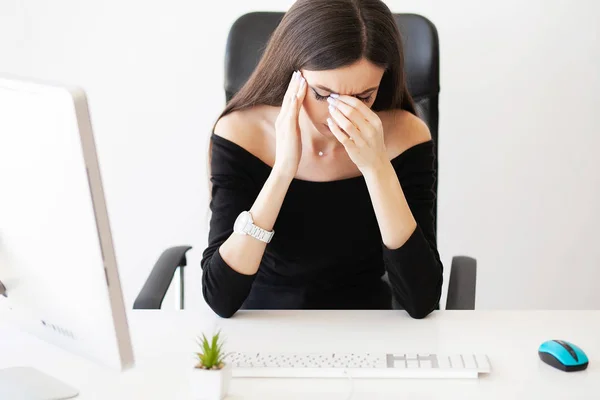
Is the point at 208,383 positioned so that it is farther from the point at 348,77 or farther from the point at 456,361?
the point at 348,77

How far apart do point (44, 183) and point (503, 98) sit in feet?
6.09

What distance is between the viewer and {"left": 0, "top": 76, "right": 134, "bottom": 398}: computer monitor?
0.82 metres

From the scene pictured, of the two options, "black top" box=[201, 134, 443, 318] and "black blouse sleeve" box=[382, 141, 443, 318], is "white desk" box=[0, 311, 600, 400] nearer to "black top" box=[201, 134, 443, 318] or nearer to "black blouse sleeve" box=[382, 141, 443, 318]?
"black blouse sleeve" box=[382, 141, 443, 318]

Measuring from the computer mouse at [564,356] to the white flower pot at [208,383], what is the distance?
487 millimetres

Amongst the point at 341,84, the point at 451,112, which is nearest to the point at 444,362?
the point at 341,84

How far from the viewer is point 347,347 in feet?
4.24

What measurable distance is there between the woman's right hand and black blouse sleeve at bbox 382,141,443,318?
230 millimetres

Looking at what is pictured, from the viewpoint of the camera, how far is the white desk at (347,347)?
1.13 meters

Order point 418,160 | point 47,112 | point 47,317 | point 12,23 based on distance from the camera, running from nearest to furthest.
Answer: point 47,112, point 47,317, point 418,160, point 12,23

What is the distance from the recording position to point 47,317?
3.40 feet

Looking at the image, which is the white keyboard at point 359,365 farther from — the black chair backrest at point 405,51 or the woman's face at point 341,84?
the black chair backrest at point 405,51

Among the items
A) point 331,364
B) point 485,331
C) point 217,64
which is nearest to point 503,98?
point 217,64

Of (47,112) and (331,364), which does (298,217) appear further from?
(47,112)

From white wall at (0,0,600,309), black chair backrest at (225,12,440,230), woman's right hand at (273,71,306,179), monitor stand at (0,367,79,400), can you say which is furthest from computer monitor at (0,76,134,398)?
white wall at (0,0,600,309)
